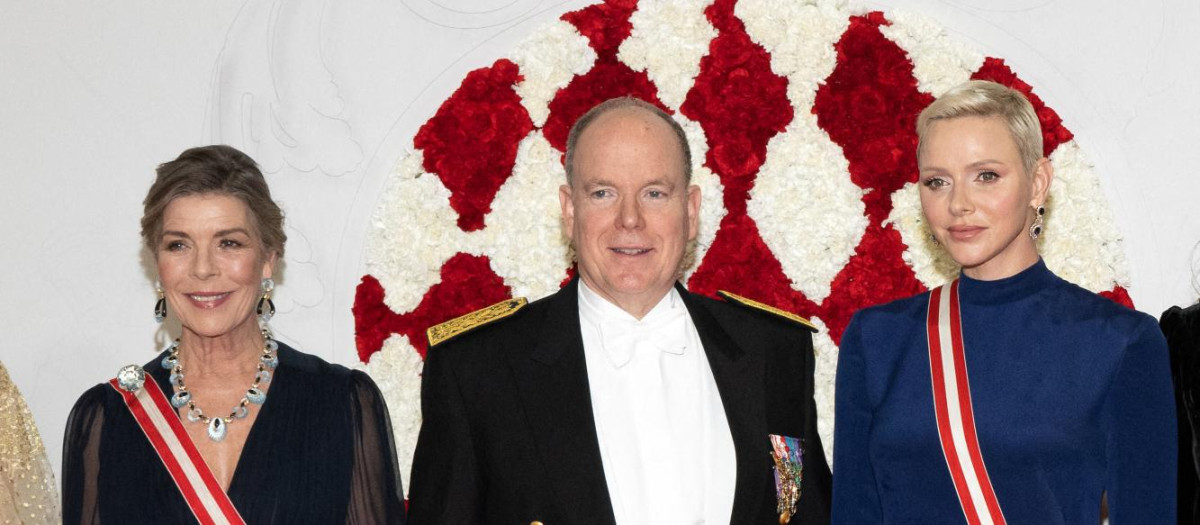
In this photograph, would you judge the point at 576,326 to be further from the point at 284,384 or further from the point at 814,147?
the point at 814,147

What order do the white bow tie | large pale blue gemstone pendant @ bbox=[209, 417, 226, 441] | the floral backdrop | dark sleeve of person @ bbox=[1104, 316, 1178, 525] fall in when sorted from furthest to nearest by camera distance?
the floral backdrop
large pale blue gemstone pendant @ bbox=[209, 417, 226, 441]
the white bow tie
dark sleeve of person @ bbox=[1104, 316, 1178, 525]

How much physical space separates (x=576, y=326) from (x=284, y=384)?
2.25ft

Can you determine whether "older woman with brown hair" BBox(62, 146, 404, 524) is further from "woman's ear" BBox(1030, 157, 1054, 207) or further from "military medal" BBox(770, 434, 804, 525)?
"woman's ear" BBox(1030, 157, 1054, 207)

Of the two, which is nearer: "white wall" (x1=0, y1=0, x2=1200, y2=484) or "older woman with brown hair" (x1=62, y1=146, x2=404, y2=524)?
"older woman with brown hair" (x1=62, y1=146, x2=404, y2=524)

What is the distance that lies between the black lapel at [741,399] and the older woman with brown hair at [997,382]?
0.20m

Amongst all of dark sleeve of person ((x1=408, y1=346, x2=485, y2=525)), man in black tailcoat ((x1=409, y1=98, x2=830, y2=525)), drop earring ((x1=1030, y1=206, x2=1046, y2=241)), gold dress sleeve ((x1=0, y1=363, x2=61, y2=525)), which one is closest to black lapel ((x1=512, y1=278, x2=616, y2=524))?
man in black tailcoat ((x1=409, y1=98, x2=830, y2=525))

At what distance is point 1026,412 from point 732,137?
1.42 meters

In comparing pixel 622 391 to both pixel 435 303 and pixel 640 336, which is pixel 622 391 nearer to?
pixel 640 336

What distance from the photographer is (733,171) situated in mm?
3604

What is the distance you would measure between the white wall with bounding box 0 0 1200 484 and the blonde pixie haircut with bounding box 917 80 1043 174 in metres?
1.54

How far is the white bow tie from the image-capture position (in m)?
2.57

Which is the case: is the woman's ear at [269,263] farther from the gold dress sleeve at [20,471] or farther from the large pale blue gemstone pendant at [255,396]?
the gold dress sleeve at [20,471]

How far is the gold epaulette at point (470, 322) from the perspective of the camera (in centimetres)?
254

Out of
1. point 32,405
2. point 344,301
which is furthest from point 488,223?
point 32,405
